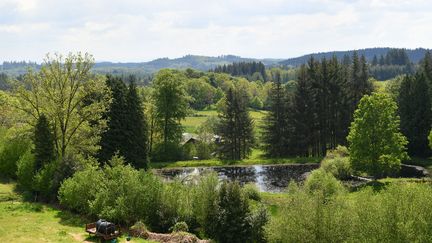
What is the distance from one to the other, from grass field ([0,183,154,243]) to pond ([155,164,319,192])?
20.1 meters

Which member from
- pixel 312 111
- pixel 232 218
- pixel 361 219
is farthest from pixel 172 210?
pixel 312 111

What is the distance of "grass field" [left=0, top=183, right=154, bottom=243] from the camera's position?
25781 mm

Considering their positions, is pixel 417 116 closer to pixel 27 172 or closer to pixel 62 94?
pixel 62 94

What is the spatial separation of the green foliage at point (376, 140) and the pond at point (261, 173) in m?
8.25

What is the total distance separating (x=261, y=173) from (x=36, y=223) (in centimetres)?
3530

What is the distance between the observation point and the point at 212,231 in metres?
29.9

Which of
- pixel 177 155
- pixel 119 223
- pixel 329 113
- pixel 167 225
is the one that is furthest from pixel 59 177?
pixel 329 113

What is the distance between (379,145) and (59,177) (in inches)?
1345

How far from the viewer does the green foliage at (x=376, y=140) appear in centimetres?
4850

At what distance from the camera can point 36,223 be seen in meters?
28.8

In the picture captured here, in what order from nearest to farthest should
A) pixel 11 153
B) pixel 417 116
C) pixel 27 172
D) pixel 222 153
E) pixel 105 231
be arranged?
1. pixel 105 231
2. pixel 27 172
3. pixel 11 153
4. pixel 417 116
5. pixel 222 153

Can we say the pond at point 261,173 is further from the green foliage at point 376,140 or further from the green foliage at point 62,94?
the green foliage at point 62,94

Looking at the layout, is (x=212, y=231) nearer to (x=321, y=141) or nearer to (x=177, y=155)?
(x=177, y=155)

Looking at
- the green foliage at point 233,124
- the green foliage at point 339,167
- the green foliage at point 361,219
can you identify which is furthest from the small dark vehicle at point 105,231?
the green foliage at point 233,124
